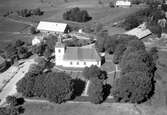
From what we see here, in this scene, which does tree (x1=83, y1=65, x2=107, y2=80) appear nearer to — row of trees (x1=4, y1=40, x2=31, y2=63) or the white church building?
the white church building

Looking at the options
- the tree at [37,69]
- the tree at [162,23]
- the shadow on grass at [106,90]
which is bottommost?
the shadow on grass at [106,90]

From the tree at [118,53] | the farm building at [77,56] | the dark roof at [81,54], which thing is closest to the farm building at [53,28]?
the farm building at [77,56]

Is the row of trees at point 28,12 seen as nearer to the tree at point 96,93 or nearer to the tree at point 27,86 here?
the tree at point 27,86

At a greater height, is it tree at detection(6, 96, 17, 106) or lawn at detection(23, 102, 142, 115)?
tree at detection(6, 96, 17, 106)

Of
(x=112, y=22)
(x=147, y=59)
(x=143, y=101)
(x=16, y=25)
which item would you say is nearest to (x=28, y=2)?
(x=16, y=25)

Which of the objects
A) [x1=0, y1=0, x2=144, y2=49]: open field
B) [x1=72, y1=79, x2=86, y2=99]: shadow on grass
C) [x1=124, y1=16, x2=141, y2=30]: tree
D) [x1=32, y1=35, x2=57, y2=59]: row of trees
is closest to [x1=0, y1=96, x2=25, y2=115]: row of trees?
[x1=72, y1=79, x2=86, y2=99]: shadow on grass

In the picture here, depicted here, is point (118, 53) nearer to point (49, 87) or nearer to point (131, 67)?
point (131, 67)
